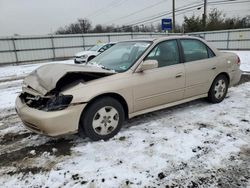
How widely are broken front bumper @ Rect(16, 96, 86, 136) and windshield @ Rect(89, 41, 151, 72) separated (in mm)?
1119

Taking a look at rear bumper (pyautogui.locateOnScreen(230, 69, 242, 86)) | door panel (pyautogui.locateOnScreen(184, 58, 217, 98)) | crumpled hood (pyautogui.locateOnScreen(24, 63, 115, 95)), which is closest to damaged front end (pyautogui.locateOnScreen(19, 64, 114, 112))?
crumpled hood (pyautogui.locateOnScreen(24, 63, 115, 95))

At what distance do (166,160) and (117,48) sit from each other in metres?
2.61

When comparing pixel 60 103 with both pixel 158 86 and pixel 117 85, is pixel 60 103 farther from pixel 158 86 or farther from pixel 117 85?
pixel 158 86

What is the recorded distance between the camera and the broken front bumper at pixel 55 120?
2896 millimetres

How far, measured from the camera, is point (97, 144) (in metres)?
3.27

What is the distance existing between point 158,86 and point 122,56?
3.05 ft

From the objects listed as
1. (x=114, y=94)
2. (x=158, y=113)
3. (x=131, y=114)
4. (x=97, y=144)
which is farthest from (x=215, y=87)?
(x=97, y=144)

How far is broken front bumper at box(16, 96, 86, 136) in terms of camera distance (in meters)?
2.90

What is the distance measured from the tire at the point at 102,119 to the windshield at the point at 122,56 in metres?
0.68

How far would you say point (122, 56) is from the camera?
411cm

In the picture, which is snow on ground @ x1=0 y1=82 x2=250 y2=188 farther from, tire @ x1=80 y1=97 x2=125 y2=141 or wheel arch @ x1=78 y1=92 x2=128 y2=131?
wheel arch @ x1=78 y1=92 x2=128 y2=131

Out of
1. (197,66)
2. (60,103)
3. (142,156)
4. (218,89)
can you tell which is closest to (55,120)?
(60,103)

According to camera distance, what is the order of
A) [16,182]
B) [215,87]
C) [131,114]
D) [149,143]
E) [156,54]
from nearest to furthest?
[16,182]
[149,143]
[131,114]
[156,54]
[215,87]

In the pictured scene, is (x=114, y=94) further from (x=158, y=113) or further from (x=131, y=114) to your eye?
(x=158, y=113)
